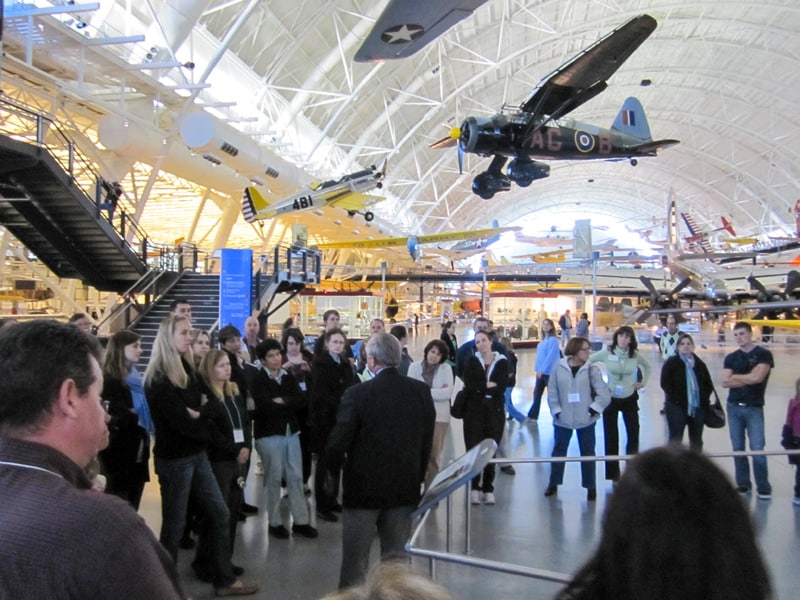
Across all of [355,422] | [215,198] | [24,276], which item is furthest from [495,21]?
[355,422]

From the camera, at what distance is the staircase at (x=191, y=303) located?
1120 cm

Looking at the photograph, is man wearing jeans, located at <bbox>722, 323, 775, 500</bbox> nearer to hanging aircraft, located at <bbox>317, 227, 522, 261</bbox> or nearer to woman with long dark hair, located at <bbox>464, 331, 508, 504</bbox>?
woman with long dark hair, located at <bbox>464, 331, 508, 504</bbox>

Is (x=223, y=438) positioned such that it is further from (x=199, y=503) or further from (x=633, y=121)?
(x=633, y=121)

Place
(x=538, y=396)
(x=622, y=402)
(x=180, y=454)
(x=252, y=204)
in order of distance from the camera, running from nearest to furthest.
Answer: (x=180, y=454) → (x=622, y=402) → (x=538, y=396) → (x=252, y=204)

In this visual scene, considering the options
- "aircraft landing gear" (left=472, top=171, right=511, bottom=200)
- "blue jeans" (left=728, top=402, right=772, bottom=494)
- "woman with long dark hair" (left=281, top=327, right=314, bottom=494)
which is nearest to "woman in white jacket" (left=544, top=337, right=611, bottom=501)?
"blue jeans" (left=728, top=402, right=772, bottom=494)

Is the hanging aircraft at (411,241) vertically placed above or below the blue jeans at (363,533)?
above

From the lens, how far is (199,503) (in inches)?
137

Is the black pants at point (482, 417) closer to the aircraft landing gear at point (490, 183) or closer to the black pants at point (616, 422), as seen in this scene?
the black pants at point (616, 422)

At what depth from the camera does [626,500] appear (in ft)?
3.12

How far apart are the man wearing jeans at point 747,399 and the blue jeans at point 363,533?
3.64 m

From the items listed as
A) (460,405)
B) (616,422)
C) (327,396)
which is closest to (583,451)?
(616,422)

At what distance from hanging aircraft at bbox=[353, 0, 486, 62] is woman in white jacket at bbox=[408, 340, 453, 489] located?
14.0ft

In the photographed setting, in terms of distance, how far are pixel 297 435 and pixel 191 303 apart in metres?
8.77

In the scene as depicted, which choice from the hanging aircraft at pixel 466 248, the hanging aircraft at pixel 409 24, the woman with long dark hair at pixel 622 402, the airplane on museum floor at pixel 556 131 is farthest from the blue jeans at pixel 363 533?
the hanging aircraft at pixel 466 248
